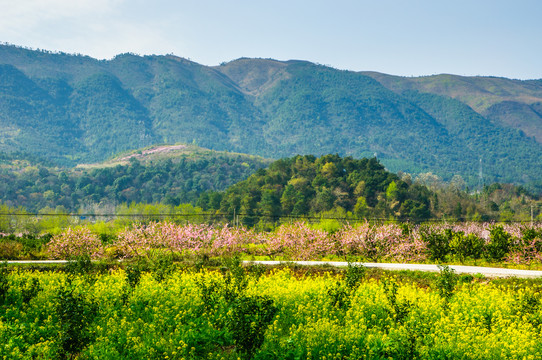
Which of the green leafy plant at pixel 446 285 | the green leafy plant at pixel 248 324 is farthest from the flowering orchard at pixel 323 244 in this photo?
the green leafy plant at pixel 248 324

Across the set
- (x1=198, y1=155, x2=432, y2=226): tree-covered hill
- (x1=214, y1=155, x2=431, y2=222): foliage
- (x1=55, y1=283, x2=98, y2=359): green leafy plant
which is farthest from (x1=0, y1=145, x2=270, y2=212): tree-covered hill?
(x1=55, y1=283, x2=98, y2=359): green leafy plant

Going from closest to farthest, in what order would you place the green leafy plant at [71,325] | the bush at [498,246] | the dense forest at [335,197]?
the green leafy plant at [71,325]
the bush at [498,246]
the dense forest at [335,197]

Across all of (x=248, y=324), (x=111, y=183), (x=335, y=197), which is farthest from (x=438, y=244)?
(x=111, y=183)

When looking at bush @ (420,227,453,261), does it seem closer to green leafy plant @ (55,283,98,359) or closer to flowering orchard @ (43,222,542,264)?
flowering orchard @ (43,222,542,264)

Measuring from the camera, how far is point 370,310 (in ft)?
31.8

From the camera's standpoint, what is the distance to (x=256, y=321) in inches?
305

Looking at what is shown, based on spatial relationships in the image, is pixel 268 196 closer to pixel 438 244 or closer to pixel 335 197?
pixel 335 197

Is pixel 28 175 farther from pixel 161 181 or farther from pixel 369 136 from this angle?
pixel 369 136

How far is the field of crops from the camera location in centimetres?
737

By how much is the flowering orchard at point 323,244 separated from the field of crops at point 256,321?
7.98 metres

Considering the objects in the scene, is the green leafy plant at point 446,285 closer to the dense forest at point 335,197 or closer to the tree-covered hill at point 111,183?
the dense forest at point 335,197

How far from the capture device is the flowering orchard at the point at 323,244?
63.7 ft

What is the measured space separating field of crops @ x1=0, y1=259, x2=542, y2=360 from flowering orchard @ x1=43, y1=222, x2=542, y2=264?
7980 millimetres

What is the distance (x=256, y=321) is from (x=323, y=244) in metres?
14.0
